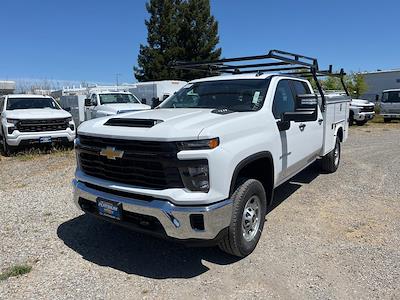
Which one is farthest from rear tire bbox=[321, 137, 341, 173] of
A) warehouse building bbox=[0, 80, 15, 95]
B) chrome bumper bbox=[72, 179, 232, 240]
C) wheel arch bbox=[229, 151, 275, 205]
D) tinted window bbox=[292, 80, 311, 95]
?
warehouse building bbox=[0, 80, 15, 95]

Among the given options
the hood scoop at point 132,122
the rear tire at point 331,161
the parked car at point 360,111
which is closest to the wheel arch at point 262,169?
the hood scoop at point 132,122

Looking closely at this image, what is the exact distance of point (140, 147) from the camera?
11.6ft

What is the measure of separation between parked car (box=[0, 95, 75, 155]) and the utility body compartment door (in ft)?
23.5

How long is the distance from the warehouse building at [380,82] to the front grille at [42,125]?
40604mm

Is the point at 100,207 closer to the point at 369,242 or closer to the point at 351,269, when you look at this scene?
the point at 351,269

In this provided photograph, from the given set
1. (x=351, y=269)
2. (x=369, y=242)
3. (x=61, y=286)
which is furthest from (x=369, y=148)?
(x=61, y=286)

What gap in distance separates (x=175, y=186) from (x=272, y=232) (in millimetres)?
1861

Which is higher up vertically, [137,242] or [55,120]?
[55,120]

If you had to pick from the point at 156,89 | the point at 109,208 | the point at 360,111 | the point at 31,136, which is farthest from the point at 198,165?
the point at 360,111

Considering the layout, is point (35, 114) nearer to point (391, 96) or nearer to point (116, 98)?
point (116, 98)

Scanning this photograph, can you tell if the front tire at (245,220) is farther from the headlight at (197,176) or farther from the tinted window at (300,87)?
the tinted window at (300,87)

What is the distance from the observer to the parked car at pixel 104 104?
1298 centimetres

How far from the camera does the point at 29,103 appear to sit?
11703mm

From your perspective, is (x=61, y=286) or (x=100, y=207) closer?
(x=61, y=286)
